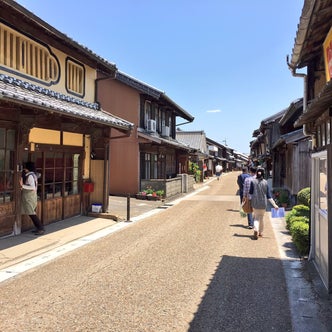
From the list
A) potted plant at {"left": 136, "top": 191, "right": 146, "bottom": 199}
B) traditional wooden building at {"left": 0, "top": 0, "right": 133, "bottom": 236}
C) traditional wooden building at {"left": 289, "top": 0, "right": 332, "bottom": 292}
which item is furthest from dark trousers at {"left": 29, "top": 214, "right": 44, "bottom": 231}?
potted plant at {"left": 136, "top": 191, "right": 146, "bottom": 199}

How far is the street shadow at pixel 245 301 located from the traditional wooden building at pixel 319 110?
Result: 0.79 m

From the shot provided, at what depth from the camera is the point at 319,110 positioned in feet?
16.0

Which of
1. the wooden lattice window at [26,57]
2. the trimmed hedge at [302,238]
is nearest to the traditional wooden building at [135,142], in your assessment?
the wooden lattice window at [26,57]

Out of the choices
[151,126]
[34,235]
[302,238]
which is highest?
[151,126]

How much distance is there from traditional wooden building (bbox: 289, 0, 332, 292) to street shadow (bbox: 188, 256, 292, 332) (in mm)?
794

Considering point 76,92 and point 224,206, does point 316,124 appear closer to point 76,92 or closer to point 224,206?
point 76,92

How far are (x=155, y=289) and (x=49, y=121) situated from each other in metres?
6.21

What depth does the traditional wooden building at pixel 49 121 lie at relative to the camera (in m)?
7.82

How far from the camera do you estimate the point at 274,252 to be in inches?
287

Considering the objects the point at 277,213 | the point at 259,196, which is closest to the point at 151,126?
the point at 259,196

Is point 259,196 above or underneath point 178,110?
underneath

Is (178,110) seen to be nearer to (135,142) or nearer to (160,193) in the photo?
(135,142)

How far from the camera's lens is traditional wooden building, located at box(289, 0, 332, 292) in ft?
14.1

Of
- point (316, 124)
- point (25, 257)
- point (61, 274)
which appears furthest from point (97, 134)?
point (316, 124)
